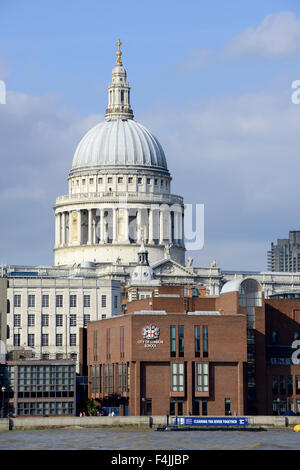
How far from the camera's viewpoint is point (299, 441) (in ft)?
631

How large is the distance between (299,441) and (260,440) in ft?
16.7
